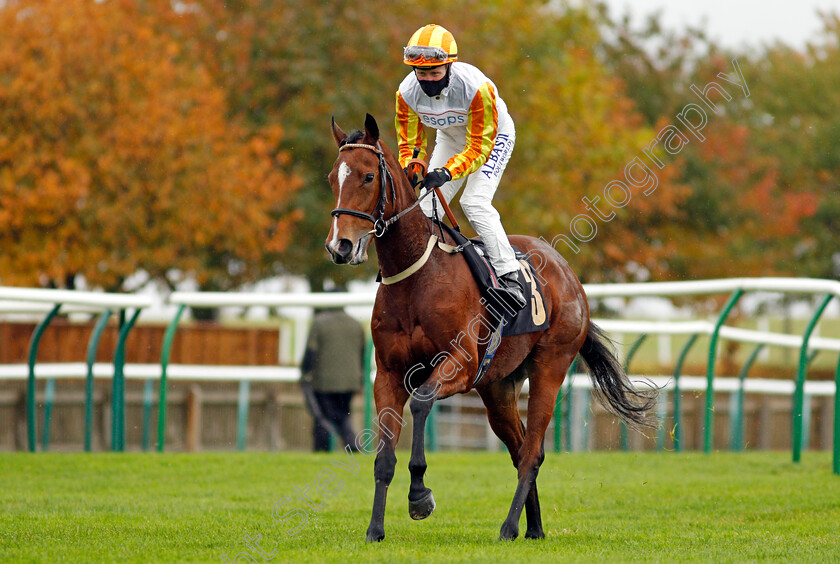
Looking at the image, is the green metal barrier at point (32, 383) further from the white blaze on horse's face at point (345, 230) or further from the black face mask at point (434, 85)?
the white blaze on horse's face at point (345, 230)

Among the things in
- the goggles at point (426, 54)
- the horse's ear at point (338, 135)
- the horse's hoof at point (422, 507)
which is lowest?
the horse's hoof at point (422, 507)

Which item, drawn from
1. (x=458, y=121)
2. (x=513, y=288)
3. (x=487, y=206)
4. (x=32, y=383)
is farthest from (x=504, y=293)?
(x=32, y=383)

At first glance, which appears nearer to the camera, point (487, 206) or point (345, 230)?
point (345, 230)

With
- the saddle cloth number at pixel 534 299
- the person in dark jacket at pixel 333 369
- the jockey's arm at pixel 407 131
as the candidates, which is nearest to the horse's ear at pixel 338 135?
the jockey's arm at pixel 407 131

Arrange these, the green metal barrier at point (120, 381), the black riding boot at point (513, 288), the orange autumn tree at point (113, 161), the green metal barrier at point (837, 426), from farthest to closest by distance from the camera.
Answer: the orange autumn tree at point (113, 161) < the green metal barrier at point (120, 381) < the green metal barrier at point (837, 426) < the black riding boot at point (513, 288)

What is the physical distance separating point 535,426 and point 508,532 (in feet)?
2.45

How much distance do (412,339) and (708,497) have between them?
10.2 feet

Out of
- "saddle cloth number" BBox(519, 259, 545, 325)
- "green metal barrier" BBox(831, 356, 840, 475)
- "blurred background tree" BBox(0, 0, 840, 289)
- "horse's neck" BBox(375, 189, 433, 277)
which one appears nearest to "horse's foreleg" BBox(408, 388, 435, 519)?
"horse's neck" BBox(375, 189, 433, 277)

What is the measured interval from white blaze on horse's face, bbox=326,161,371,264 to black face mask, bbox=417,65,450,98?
803 mm

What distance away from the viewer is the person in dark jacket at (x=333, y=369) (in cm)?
1071

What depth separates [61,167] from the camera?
17.4 metres

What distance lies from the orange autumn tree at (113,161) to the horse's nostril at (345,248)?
13.0 metres

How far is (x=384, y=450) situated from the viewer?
18.0 ft

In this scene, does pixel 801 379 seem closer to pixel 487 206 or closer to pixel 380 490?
pixel 487 206
